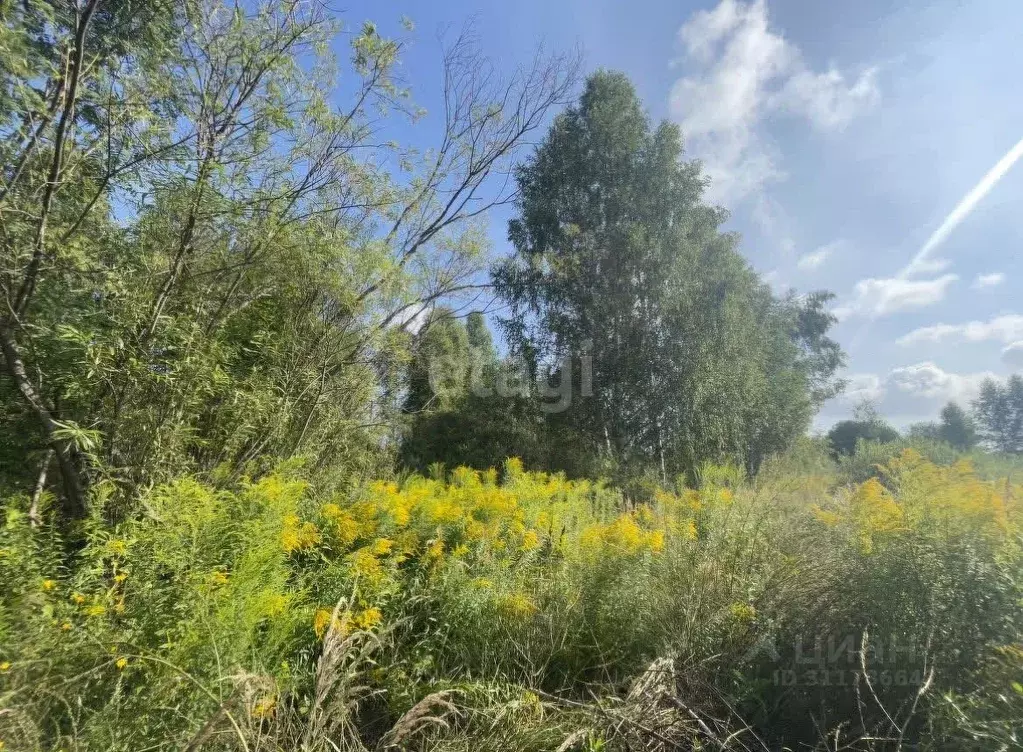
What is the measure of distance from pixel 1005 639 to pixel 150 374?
3.91 m

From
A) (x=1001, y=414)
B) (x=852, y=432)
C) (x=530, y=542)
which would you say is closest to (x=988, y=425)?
(x=1001, y=414)

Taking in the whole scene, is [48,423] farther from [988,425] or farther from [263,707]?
[988,425]

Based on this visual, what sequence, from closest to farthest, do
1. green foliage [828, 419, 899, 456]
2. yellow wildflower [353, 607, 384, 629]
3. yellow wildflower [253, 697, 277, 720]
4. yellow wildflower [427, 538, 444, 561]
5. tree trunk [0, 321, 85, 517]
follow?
yellow wildflower [253, 697, 277, 720], yellow wildflower [353, 607, 384, 629], tree trunk [0, 321, 85, 517], yellow wildflower [427, 538, 444, 561], green foliage [828, 419, 899, 456]

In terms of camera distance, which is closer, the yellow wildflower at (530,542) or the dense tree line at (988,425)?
the yellow wildflower at (530,542)

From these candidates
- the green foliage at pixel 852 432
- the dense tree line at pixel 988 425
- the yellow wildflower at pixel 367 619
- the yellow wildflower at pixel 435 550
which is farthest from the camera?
the green foliage at pixel 852 432

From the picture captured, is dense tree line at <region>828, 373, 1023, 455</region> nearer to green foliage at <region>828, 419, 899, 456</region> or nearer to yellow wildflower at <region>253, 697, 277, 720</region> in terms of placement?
green foliage at <region>828, 419, 899, 456</region>

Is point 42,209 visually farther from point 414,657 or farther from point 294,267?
point 414,657

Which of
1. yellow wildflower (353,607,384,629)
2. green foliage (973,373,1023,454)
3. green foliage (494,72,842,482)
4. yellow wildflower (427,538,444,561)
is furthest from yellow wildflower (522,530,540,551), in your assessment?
green foliage (973,373,1023,454)

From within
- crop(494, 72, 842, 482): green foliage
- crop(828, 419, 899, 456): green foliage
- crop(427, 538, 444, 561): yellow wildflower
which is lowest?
crop(427, 538, 444, 561): yellow wildflower

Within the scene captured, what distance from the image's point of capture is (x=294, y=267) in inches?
146

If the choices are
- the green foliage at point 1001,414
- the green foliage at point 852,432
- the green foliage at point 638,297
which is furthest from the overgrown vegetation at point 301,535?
the green foliage at point 852,432

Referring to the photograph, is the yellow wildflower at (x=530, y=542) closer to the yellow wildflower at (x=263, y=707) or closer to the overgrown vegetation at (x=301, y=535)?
the overgrown vegetation at (x=301, y=535)

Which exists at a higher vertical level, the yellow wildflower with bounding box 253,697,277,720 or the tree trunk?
the tree trunk

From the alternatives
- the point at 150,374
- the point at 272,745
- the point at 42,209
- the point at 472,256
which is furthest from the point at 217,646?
the point at 472,256
